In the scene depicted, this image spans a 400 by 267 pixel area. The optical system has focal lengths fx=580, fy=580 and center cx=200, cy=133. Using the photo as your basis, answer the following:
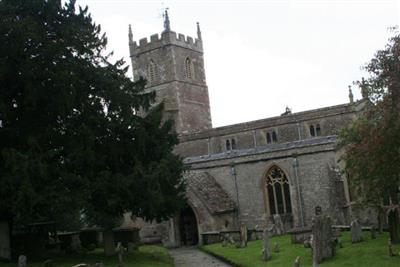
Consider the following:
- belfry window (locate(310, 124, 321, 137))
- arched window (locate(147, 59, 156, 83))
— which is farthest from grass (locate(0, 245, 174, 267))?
arched window (locate(147, 59, 156, 83))

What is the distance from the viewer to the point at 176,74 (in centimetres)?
5491

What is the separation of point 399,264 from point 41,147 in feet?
39.8

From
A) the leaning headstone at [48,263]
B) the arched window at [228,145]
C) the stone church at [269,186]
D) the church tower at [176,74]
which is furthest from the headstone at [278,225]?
the church tower at [176,74]

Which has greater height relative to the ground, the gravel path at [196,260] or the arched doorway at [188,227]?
the arched doorway at [188,227]

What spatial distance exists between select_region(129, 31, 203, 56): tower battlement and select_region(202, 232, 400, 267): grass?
32.6 m

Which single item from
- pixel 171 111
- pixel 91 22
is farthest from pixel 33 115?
pixel 171 111

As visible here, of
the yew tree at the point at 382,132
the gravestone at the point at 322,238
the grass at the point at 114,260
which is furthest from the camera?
the grass at the point at 114,260

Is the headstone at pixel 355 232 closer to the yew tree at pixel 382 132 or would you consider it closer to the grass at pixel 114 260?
the yew tree at pixel 382 132

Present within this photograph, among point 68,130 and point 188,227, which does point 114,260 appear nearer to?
point 68,130

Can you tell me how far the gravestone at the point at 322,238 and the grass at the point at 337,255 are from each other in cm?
24

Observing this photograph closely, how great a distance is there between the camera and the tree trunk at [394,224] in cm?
1986

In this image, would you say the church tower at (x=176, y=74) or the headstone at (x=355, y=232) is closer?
the headstone at (x=355, y=232)

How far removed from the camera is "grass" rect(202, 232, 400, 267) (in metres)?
16.9

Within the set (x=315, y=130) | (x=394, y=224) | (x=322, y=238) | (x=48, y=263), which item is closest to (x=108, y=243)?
(x=48, y=263)
